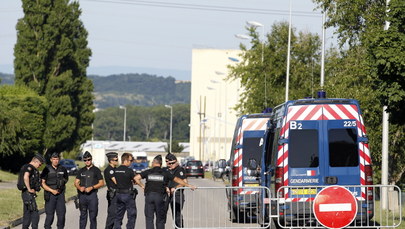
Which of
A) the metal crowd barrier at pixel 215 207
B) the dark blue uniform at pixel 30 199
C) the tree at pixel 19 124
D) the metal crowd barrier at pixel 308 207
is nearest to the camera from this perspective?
the metal crowd barrier at pixel 308 207

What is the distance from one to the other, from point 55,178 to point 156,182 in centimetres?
210

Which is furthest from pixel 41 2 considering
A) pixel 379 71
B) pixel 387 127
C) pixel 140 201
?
pixel 379 71

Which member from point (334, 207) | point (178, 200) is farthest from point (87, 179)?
point (334, 207)

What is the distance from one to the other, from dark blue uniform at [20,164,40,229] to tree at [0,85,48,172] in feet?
125

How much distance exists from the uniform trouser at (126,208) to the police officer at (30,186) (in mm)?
1616

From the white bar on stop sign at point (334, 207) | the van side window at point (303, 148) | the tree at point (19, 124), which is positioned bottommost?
the white bar on stop sign at point (334, 207)

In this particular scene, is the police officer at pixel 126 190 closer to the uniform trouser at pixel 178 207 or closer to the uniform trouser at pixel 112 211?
the uniform trouser at pixel 112 211

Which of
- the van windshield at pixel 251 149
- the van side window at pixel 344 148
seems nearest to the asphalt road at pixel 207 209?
the van side window at pixel 344 148

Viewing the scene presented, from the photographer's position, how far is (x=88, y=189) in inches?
746

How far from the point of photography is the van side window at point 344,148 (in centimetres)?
1789

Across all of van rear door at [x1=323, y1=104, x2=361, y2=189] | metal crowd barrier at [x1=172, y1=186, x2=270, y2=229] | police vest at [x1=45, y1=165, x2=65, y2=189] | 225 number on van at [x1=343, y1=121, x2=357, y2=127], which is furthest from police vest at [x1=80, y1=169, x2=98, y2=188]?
225 number on van at [x1=343, y1=121, x2=357, y2=127]

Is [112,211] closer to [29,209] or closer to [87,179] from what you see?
[87,179]

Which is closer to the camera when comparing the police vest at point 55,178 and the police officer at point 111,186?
the police vest at point 55,178

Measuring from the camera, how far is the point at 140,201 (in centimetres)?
3728
